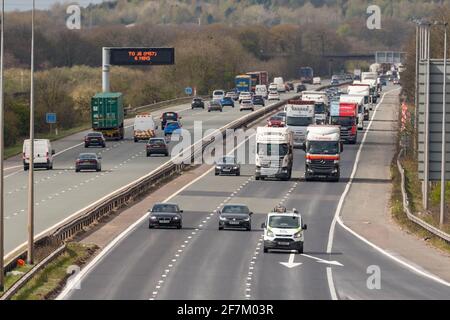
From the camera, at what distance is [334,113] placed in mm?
120438

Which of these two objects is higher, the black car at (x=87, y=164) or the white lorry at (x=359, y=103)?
the white lorry at (x=359, y=103)

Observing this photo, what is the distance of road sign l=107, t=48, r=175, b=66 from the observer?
531 feet

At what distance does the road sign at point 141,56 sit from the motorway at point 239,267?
82.8 m

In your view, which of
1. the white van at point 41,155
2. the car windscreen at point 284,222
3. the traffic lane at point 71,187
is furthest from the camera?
the white van at point 41,155

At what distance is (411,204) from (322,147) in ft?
36.6

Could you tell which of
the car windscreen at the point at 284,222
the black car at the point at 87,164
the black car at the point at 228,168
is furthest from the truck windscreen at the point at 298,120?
the car windscreen at the point at 284,222

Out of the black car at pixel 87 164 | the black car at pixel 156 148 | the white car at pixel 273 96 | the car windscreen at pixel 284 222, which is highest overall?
the white car at pixel 273 96

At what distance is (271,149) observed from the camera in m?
90.9

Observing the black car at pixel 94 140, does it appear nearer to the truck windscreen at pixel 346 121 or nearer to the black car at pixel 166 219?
the truck windscreen at pixel 346 121

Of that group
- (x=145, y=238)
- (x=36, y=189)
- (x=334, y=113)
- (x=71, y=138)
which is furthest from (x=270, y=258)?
(x=71, y=138)

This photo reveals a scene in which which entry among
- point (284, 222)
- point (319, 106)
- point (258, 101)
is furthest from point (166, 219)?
point (258, 101)

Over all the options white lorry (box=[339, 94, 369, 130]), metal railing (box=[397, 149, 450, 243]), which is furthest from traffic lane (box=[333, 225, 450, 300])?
white lorry (box=[339, 94, 369, 130])

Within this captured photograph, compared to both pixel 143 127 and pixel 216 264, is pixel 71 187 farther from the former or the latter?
pixel 143 127

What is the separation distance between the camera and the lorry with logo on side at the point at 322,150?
297ft
